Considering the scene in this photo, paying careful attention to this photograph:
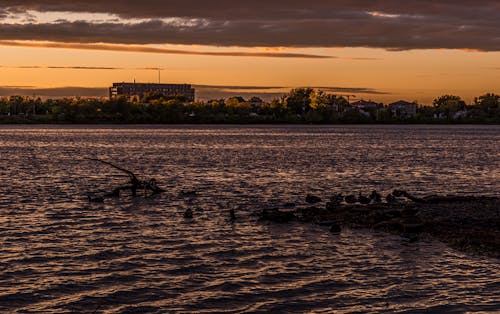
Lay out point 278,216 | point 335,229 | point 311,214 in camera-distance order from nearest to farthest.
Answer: point 335,229 < point 278,216 < point 311,214

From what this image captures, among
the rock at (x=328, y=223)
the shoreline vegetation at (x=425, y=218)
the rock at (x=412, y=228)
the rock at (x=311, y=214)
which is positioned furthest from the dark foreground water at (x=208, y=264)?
the rock at (x=311, y=214)

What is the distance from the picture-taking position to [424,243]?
33.7 m

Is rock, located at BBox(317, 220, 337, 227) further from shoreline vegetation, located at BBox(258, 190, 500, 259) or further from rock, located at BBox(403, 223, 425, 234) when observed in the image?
rock, located at BBox(403, 223, 425, 234)

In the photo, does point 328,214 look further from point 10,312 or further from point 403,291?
point 10,312

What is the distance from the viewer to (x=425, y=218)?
39.5 meters

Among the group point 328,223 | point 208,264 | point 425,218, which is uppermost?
point 425,218

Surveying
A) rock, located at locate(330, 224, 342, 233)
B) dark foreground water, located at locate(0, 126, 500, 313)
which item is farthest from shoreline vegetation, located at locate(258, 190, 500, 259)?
dark foreground water, located at locate(0, 126, 500, 313)

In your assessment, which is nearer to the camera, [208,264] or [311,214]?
[208,264]

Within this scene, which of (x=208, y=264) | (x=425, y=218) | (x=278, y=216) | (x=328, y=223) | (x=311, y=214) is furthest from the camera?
(x=311, y=214)

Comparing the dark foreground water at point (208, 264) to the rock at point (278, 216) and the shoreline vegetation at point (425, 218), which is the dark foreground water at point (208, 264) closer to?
the rock at point (278, 216)

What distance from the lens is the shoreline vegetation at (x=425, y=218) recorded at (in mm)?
33875

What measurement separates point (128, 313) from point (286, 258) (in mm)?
9929

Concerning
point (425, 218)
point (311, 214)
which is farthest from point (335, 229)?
point (425, 218)

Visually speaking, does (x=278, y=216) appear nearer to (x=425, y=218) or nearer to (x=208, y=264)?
(x=425, y=218)
